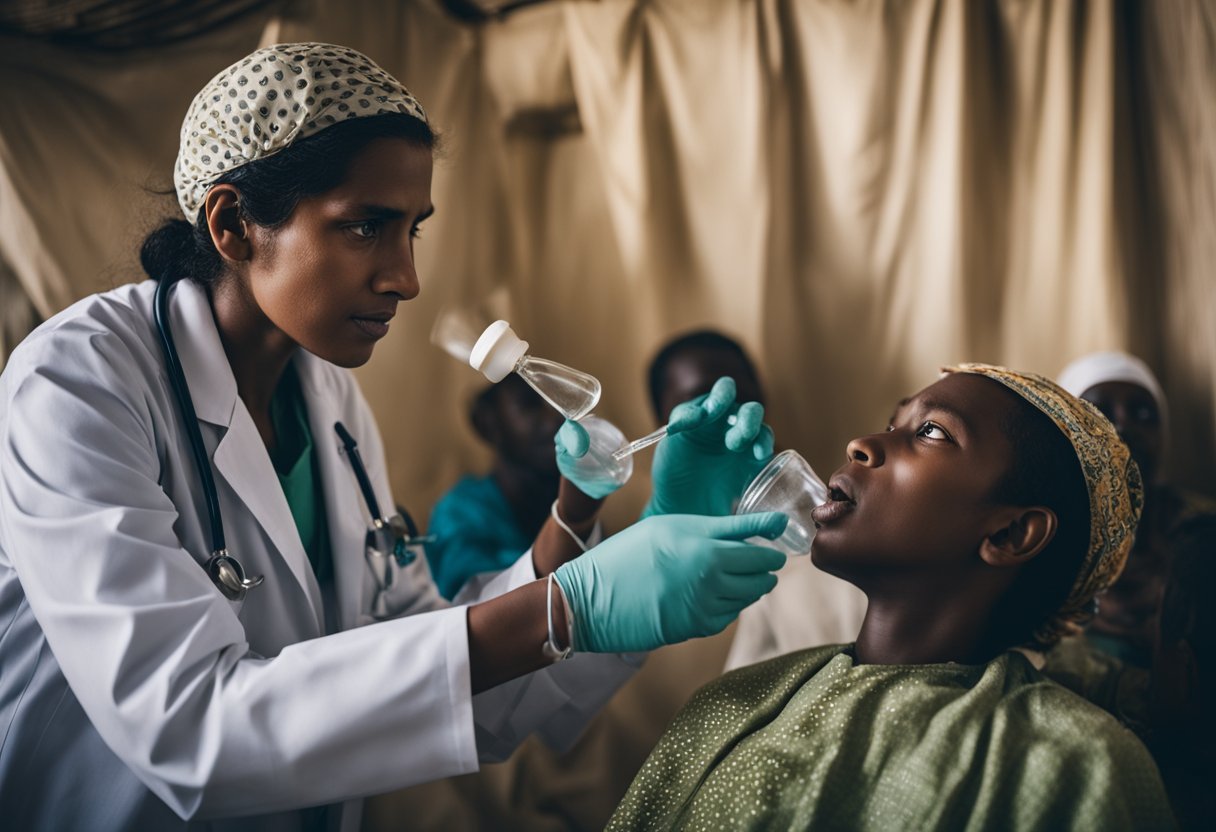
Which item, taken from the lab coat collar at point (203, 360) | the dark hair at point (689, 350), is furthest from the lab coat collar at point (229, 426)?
the dark hair at point (689, 350)

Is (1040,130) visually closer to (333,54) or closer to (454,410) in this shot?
(454,410)

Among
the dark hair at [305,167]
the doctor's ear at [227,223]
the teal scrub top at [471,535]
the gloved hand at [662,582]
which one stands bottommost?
the teal scrub top at [471,535]

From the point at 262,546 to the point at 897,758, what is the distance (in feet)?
2.87

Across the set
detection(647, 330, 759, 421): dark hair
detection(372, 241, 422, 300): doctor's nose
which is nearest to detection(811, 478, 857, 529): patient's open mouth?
detection(372, 241, 422, 300): doctor's nose

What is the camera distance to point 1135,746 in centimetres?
111

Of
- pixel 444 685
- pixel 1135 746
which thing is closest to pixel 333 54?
pixel 444 685

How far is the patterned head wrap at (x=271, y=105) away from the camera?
1.23 m

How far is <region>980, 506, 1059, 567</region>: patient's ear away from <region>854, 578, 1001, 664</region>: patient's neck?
6cm

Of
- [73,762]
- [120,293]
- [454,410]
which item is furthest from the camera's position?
[454,410]

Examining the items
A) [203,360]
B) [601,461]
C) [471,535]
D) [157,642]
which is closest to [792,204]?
[471,535]

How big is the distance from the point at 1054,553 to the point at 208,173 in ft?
4.00

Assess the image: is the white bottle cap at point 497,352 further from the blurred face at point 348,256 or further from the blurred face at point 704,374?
the blurred face at point 704,374

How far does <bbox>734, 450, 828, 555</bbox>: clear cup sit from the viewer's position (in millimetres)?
1312

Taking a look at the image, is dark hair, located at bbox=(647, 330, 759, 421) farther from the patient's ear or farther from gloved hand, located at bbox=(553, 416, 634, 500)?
the patient's ear
